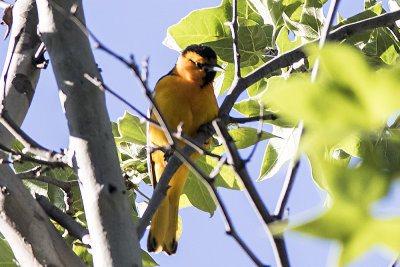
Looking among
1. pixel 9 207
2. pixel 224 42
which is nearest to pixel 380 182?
pixel 9 207

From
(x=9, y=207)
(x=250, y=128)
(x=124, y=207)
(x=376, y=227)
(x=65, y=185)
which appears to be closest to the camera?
(x=376, y=227)

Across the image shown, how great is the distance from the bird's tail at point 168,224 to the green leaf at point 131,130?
1.45ft

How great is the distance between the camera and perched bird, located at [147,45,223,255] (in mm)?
2787

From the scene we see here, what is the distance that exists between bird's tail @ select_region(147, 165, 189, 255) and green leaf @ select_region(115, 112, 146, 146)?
443 mm

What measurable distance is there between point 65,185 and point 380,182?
186 cm

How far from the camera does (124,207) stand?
4.60 feet

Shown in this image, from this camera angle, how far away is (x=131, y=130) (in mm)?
2449

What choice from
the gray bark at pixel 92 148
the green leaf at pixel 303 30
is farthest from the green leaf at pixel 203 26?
the gray bark at pixel 92 148

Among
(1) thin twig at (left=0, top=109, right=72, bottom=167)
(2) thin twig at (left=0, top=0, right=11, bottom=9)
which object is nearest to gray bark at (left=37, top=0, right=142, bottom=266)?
(1) thin twig at (left=0, top=109, right=72, bottom=167)

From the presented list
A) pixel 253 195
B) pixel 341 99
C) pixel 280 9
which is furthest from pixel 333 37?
pixel 341 99

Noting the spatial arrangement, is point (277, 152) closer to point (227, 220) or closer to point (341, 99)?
point (227, 220)

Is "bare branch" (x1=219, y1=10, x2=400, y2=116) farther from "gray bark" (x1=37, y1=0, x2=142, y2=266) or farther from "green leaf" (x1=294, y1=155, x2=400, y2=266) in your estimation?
"green leaf" (x1=294, y1=155, x2=400, y2=266)

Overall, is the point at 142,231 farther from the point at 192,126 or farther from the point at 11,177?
the point at 192,126

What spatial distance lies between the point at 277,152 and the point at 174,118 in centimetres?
67
